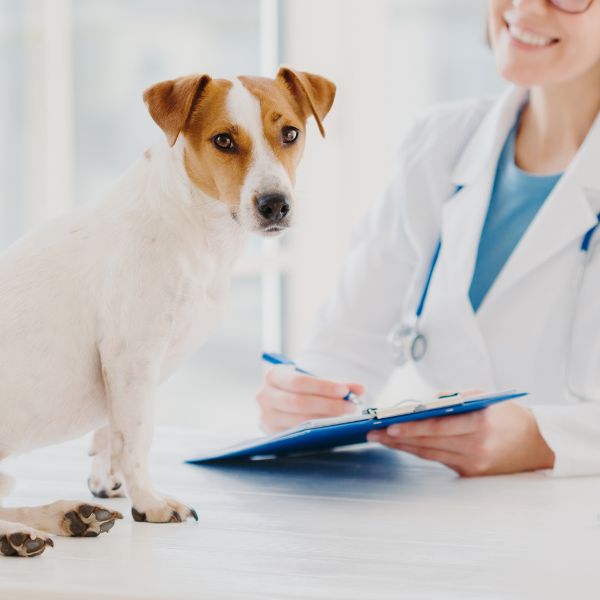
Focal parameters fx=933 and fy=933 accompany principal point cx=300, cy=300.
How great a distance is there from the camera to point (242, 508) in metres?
0.95

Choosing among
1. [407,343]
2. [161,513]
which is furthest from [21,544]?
[407,343]

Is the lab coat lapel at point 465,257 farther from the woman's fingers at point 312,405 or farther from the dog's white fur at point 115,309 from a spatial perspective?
the dog's white fur at point 115,309

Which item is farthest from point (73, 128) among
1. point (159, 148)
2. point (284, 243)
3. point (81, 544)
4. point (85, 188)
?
point (81, 544)

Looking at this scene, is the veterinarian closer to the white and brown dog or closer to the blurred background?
the white and brown dog

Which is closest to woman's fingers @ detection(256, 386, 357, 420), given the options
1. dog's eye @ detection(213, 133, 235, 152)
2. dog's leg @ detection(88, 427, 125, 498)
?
dog's leg @ detection(88, 427, 125, 498)

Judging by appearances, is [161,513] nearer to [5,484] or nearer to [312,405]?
[5,484]

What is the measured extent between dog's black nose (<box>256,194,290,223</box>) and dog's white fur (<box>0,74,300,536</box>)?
0.03ft

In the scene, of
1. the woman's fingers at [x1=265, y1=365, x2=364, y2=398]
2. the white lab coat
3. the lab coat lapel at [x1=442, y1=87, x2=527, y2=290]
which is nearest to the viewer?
the woman's fingers at [x1=265, y1=365, x2=364, y2=398]

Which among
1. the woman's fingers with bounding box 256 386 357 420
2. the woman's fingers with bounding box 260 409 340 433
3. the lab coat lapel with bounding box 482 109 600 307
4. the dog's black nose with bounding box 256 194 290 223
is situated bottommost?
the woman's fingers with bounding box 260 409 340 433

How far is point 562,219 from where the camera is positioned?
141cm

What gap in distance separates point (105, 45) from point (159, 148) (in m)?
1.94

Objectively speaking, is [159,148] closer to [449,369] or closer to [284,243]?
[449,369]

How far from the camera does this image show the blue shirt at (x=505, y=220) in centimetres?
152

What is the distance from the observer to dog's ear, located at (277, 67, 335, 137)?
0.99m
